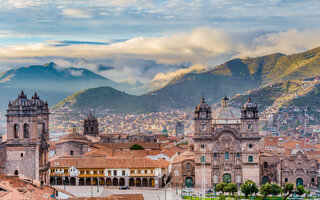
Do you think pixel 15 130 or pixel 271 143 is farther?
pixel 271 143

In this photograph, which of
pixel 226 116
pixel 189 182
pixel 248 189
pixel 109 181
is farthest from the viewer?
pixel 226 116

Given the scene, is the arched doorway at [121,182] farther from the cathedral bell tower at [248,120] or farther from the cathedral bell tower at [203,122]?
the cathedral bell tower at [248,120]

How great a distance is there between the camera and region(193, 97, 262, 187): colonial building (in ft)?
262

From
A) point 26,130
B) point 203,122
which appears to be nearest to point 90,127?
point 203,122

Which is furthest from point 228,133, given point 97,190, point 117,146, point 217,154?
point 117,146

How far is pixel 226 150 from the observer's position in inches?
3162

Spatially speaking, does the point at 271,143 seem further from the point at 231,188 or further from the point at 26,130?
the point at 26,130

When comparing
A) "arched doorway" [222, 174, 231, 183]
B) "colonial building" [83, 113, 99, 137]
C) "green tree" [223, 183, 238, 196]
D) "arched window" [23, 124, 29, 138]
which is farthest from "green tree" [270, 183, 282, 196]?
"colonial building" [83, 113, 99, 137]

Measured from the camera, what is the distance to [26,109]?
62000 millimetres

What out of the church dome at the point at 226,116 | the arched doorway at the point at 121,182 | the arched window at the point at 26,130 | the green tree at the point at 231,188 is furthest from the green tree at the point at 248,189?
the arched window at the point at 26,130

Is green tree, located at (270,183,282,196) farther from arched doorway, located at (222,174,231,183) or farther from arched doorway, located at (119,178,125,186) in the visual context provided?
arched doorway, located at (119,178,125,186)

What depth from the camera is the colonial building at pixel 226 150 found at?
7988 cm

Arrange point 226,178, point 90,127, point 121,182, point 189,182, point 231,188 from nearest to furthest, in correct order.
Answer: point 231,188, point 226,178, point 189,182, point 121,182, point 90,127

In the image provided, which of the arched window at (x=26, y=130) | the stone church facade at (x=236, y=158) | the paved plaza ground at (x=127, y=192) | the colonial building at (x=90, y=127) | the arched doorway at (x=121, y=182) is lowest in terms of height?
the paved plaza ground at (x=127, y=192)
